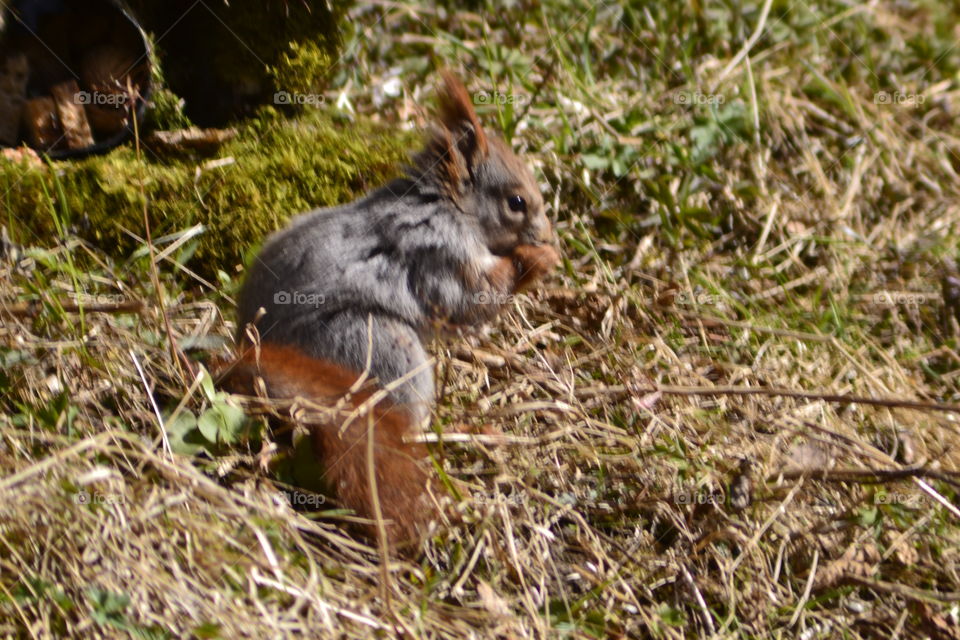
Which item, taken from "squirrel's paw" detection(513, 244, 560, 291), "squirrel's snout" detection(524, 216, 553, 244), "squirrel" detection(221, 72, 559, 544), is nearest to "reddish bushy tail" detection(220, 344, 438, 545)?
"squirrel" detection(221, 72, 559, 544)

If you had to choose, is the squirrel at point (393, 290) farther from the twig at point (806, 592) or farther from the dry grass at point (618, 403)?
the twig at point (806, 592)

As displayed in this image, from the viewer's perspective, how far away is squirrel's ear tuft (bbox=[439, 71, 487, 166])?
255cm

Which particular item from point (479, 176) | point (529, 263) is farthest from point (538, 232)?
point (479, 176)

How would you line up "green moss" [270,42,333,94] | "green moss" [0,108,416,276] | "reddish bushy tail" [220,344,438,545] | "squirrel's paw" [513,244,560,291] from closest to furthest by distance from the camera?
"reddish bushy tail" [220,344,438,545] → "squirrel's paw" [513,244,560,291] → "green moss" [0,108,416,276] → "green moss" [270,42,333,94]

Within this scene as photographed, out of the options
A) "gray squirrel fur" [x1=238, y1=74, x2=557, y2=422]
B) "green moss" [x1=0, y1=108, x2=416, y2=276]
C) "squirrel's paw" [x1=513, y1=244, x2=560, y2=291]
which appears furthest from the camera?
"green moss" [x1=0, y1=108, x2=416, y2=276]

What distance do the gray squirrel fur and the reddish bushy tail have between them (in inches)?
3.5

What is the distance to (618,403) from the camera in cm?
260

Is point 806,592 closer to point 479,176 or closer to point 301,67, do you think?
point 479,176

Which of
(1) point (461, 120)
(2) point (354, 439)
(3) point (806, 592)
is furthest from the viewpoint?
(1) point (461, 120)

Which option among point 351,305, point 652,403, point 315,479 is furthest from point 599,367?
point 315,479

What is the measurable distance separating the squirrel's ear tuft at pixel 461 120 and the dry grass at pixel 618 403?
0.58 meters

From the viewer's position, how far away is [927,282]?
11.3ft

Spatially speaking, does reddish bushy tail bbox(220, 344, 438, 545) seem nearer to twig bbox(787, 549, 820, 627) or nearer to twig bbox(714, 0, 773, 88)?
twig bbox(787, 549, 820, 627)

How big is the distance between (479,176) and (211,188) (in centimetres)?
92
